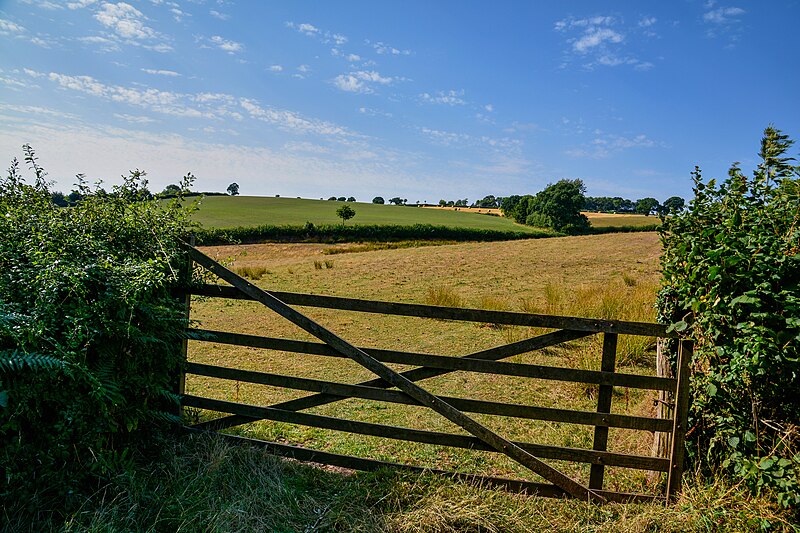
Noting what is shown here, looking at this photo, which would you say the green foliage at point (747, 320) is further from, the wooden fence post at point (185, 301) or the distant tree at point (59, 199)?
the distant tree at point (59, 199)

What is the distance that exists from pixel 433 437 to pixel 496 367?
89cm

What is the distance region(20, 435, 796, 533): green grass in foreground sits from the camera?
3.51 metres

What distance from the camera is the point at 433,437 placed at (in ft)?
14.1

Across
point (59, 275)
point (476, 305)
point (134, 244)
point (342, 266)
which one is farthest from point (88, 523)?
point (342, 266)

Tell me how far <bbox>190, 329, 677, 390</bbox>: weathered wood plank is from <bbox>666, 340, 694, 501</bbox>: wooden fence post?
96 millimetres

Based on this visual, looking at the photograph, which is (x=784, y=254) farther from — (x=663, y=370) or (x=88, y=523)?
(x=88, y=523)

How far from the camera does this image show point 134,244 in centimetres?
450

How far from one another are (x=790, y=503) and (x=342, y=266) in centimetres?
2156

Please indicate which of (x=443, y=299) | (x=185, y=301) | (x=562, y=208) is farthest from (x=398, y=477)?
(x=562, y=208)


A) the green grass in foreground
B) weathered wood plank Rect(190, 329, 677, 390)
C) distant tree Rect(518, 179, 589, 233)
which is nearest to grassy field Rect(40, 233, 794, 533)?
the green grass in foreground

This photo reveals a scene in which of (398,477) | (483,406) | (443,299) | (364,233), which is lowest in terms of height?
(398,477)

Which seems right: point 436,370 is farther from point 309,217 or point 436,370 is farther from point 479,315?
point 309,217

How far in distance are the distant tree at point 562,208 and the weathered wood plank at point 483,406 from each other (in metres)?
66.0

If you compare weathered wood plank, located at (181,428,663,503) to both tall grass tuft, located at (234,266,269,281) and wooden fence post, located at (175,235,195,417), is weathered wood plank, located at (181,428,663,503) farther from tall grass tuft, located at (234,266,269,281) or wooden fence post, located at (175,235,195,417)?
tall grass tuft, located at (234,266,269,281)
